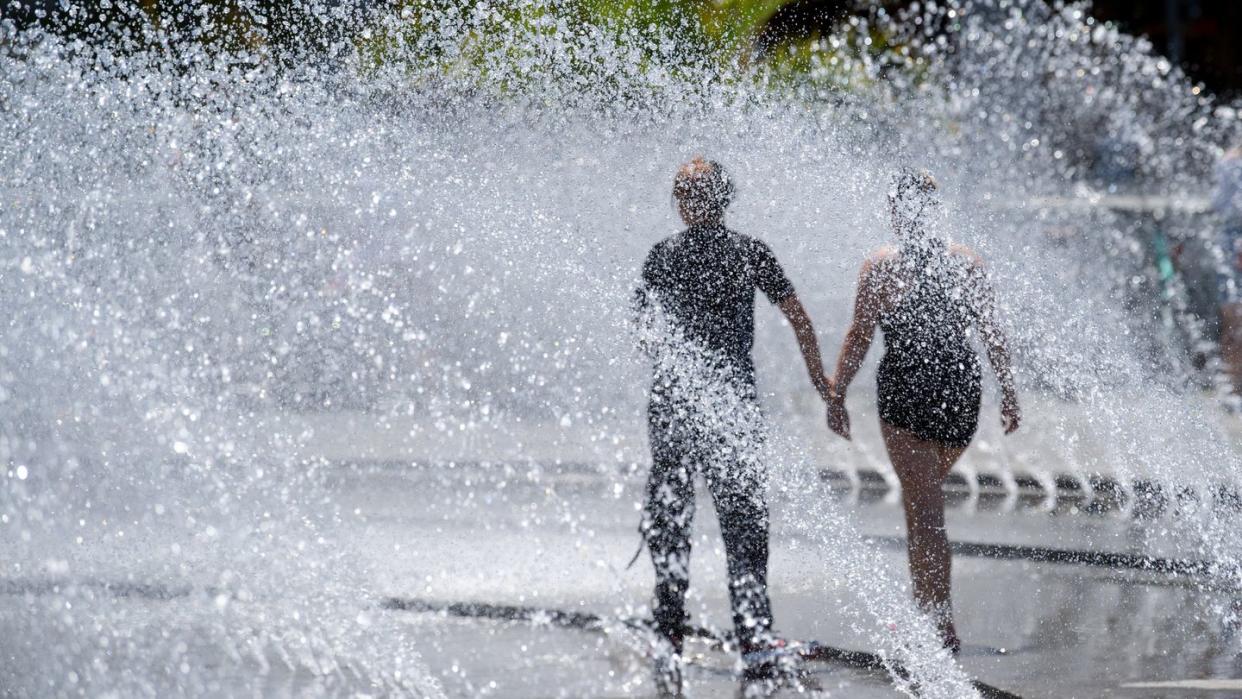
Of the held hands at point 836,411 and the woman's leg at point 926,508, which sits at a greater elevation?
the held hands at point 836,411

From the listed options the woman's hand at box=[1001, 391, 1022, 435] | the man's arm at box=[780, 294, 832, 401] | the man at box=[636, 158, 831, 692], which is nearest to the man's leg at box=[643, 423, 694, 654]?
the man at box=[636, 158, 831, 692]

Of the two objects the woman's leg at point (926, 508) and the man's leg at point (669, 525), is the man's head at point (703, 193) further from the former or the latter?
the woman's leg at point (926, 508)

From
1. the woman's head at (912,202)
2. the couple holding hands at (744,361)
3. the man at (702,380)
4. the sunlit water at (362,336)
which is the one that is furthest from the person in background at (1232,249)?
the man at (702,380)

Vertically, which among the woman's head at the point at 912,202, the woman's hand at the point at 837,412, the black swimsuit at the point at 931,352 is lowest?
the woman's hand at the point at 837,412

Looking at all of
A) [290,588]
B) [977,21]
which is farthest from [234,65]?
[977,21]

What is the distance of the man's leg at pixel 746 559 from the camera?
5.26 m

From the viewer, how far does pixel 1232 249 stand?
10945 millimetres

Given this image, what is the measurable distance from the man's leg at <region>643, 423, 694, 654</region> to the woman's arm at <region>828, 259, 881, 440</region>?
0.56 meters

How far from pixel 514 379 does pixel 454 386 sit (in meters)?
1.37

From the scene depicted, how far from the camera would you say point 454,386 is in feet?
34.2

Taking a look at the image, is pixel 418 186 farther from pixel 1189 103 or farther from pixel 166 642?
pixel 1189 103

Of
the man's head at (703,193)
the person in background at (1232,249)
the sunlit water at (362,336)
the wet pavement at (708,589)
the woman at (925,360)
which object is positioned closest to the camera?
the wet pavement at (708,589)

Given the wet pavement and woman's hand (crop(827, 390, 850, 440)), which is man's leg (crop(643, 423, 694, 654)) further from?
woman's hand (crop(827, 390, 850, 440))

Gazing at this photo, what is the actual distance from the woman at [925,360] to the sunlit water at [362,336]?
252mm
